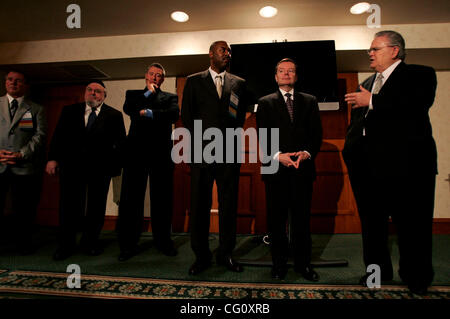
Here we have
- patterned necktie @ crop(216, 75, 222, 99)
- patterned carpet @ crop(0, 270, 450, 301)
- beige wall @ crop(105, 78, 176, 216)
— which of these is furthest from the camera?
beige wall @ crop(105, 78, 176, 216)

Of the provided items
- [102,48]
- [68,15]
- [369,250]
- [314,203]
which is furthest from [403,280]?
[68,15]

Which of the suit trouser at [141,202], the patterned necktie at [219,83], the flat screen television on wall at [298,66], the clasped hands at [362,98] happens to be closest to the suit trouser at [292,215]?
the clasped hands at [362,98]

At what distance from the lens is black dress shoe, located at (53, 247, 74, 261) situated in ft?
6.59

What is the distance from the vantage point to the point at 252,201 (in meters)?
3.10

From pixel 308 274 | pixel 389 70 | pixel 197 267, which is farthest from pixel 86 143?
pixel 389 70

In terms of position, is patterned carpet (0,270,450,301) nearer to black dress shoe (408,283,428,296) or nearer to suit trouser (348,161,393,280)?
black dress shoe (408,283,428,296)

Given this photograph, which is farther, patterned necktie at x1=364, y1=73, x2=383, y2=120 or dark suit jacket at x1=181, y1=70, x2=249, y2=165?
dark suit jacket at x1=181, y1=70, x2=249, y2=165

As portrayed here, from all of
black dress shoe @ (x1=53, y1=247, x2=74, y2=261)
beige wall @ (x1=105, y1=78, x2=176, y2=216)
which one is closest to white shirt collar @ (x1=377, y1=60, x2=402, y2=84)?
beige wall @ (x1=105, y1=78, x2=176, y2=216)

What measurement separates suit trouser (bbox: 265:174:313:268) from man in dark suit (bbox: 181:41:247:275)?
292 millimetres

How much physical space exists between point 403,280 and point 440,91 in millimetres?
3118

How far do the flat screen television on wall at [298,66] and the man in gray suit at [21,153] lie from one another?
222cm

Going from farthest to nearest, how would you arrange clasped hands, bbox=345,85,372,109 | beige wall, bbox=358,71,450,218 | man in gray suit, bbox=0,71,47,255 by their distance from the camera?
beige wall, bbox=358,71,450,218 < man in gray suit, bbox=0,71,47,255 < clasped hands, bbox=345,85,372,109

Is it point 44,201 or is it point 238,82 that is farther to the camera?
point 44,201

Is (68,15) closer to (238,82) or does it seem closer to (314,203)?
(238,82)
